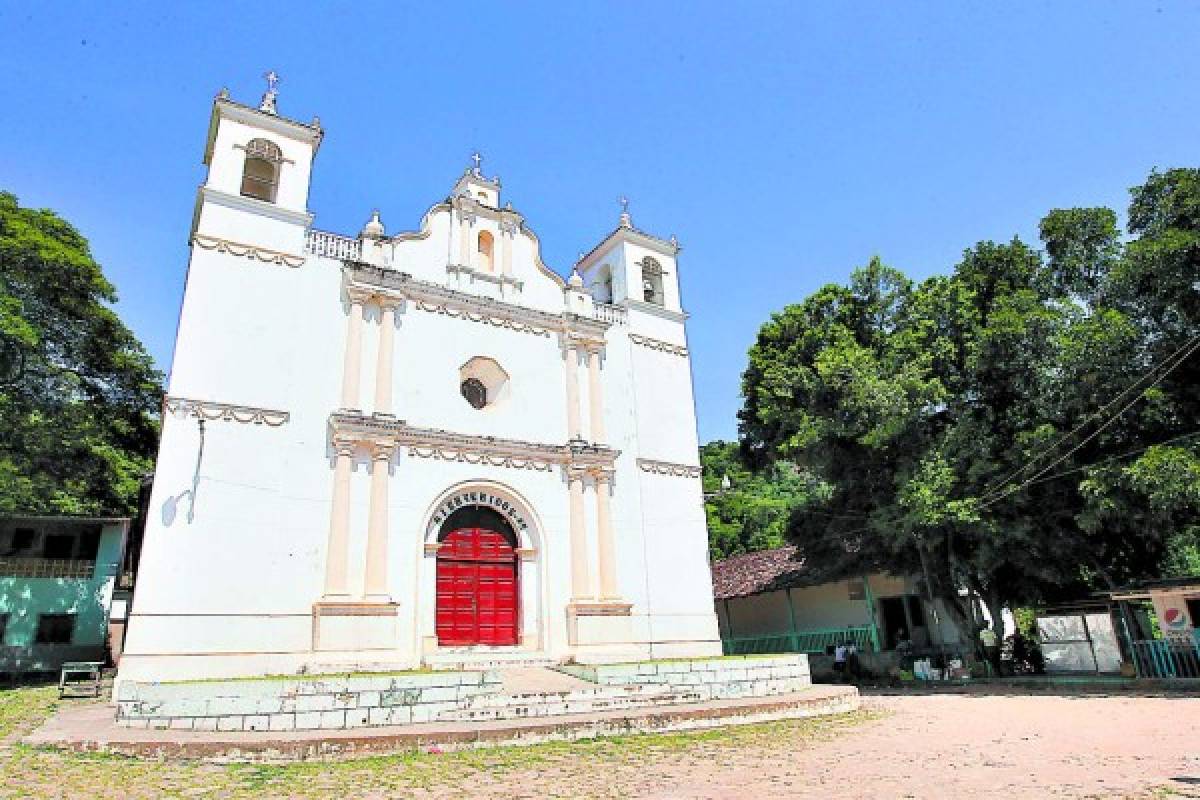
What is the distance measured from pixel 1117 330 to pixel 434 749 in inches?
569

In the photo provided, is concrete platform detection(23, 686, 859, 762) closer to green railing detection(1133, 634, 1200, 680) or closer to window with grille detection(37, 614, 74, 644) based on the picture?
green railing detection(1133, 634, 1200, 680)

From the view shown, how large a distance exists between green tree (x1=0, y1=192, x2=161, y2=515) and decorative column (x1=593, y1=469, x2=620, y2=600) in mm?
13305

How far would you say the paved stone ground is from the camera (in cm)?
616

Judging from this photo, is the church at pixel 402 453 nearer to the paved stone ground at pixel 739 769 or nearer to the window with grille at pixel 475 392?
the window with grille at pixel 475 392

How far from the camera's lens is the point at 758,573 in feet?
85.8

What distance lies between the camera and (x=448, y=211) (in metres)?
17.1

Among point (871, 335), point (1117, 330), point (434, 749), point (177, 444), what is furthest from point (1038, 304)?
point (177, 444)

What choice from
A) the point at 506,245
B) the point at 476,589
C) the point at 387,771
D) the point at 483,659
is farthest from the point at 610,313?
the point at 387,771

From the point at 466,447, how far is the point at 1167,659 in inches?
601

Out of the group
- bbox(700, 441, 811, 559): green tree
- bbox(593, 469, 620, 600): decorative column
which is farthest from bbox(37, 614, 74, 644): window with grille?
bbox(700, 441, 811, 559): green tree

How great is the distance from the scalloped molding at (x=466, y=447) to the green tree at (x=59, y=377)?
946 cm

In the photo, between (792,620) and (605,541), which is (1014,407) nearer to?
(605,541)

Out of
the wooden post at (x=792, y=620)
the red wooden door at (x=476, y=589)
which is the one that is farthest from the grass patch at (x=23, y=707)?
the wooden post at (x=792, y=620)

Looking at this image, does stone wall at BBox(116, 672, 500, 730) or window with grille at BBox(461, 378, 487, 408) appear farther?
window with grille at BBox(461, 378, 487, 408)
